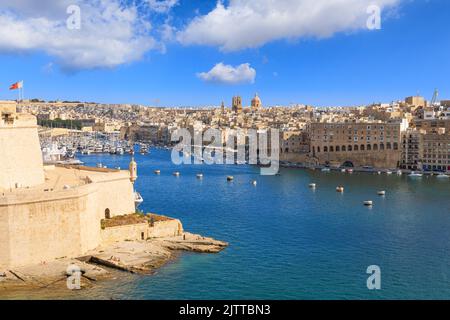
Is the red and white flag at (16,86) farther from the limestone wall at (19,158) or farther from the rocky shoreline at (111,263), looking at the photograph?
the rocky shoreline at (111,263)

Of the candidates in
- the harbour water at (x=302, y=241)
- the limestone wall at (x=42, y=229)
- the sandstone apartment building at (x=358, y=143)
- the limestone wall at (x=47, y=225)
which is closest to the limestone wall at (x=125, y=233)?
the limestone wall at (x=47, y=225)

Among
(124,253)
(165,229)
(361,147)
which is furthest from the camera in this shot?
(361,147)

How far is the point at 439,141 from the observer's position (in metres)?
44.1

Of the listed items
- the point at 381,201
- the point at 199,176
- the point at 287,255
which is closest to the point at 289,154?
the point at 199,176

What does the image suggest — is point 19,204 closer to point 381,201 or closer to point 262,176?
point 381,201

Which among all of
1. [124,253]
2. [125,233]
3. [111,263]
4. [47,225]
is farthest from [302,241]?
[47,225]

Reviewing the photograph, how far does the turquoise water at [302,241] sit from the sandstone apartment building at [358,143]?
10.5 m

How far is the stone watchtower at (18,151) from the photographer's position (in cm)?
1616

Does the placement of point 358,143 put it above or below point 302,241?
above

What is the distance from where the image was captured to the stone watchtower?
16.2m

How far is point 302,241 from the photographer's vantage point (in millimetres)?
19344

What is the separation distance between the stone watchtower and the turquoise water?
16.3ft

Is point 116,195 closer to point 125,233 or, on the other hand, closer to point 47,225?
point 125,233

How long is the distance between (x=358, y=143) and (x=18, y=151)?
3713 cm
